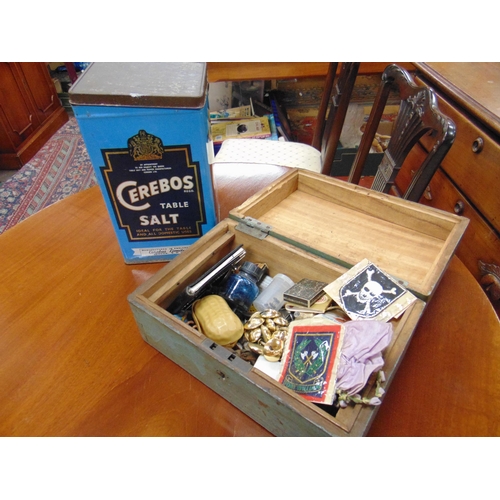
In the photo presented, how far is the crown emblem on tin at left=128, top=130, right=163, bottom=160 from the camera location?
58 centimetres

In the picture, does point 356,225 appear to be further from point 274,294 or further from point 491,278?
point 491,278

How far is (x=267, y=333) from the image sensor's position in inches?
21.2

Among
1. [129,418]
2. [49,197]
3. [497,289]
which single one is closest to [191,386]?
[129,418]

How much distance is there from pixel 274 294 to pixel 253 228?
132 mm

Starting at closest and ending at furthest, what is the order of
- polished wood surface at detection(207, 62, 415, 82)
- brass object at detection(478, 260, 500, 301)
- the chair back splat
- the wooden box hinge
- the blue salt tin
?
the blue salt tin
the wooden box hinge
brass object at detection(478, 260, 500, 301)
the chair back splat
polished wood surface at detection(207, 62, 415, 82)

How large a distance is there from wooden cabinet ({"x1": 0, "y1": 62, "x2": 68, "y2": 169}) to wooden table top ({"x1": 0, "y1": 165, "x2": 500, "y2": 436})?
1962 mm

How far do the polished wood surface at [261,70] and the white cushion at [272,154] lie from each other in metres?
0.47

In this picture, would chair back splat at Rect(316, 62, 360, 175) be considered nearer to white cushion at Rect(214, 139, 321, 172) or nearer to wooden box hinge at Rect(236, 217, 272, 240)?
white cushion at Rect(214, 139, 321, 172)

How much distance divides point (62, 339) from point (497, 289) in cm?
111

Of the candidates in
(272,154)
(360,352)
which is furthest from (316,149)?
(360,352)

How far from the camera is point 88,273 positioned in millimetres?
714

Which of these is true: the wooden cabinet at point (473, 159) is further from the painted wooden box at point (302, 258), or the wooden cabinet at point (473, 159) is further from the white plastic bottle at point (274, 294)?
the white plastic bottle at point (274, 294)

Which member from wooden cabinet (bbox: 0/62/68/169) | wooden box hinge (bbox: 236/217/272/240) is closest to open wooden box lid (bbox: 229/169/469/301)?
wooden box hinge (bbox: 236/217/272/240)

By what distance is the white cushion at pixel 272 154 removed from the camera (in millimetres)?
1265
